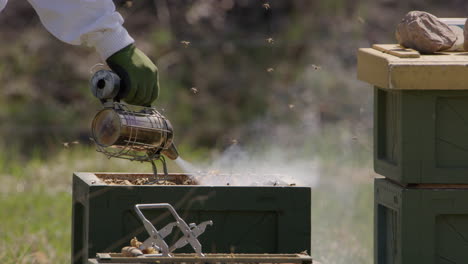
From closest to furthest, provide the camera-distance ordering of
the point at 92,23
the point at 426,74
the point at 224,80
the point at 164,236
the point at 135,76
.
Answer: the point at 164,236
the point at 426,74
the point at 135,76
the point at 92,23
the point at 224,80

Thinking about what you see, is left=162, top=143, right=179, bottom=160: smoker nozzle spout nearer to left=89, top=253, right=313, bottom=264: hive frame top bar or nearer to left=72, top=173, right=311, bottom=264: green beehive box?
left=72, top=173, right=311, bottom=264: green beehive box

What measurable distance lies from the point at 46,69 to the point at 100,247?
567cm

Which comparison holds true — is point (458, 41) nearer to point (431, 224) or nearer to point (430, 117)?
point (430, 117)

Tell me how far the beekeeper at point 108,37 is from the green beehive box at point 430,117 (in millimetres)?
804

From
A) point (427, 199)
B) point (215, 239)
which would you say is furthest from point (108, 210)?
point (427, 199)

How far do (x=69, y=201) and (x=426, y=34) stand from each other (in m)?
2.83

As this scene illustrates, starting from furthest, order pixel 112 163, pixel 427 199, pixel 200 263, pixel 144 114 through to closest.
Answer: pixel 112 163 < pixel 144 114 < pixel 427 199 < pixel 200 263

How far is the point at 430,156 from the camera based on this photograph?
294 cm

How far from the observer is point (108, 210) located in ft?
9.89

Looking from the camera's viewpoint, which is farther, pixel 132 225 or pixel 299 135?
pixel 299 135

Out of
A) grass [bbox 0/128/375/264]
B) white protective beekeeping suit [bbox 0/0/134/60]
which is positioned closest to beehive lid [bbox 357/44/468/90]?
white protective beekeeping suit [bbox 0/0/134/60]

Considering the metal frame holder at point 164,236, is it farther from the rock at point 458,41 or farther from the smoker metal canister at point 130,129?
the rock at point 458,41

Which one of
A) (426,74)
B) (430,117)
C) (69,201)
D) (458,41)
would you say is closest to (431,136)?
(430,117)

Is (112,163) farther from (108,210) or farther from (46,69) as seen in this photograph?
(108,210)
